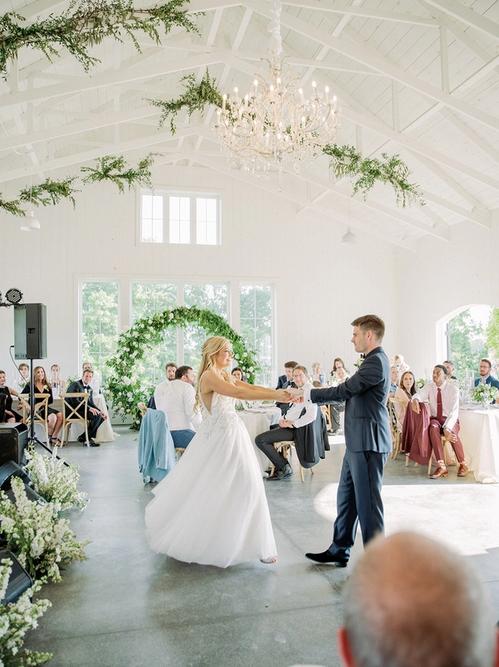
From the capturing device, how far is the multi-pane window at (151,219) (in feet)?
42.2

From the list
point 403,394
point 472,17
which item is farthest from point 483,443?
point 472,17

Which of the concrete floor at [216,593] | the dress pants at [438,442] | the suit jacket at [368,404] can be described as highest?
the suit jacket at [368,404]

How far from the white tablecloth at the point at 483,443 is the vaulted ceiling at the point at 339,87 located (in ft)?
12.2

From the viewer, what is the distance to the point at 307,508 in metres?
5.49

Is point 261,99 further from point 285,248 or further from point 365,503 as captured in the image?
point 285,248

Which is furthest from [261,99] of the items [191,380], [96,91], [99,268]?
[99,268]

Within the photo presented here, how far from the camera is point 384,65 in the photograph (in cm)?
707

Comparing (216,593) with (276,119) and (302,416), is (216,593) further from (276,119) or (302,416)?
(276,119)

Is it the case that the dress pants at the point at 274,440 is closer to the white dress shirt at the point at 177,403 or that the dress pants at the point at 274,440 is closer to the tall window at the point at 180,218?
the white dress shirt at the point at 177,403

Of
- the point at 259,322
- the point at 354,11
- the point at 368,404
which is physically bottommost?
the point at 368,404

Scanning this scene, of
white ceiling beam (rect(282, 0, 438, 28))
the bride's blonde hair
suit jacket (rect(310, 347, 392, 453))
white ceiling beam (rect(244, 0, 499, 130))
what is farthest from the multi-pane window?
suit jacket (rect(310, 347, 392, 453))

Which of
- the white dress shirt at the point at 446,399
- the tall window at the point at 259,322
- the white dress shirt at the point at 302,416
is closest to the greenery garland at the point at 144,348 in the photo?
the tall window at the point at 259,322

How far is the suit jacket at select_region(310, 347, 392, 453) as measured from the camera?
3.60 metres

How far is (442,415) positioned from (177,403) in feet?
11.1
